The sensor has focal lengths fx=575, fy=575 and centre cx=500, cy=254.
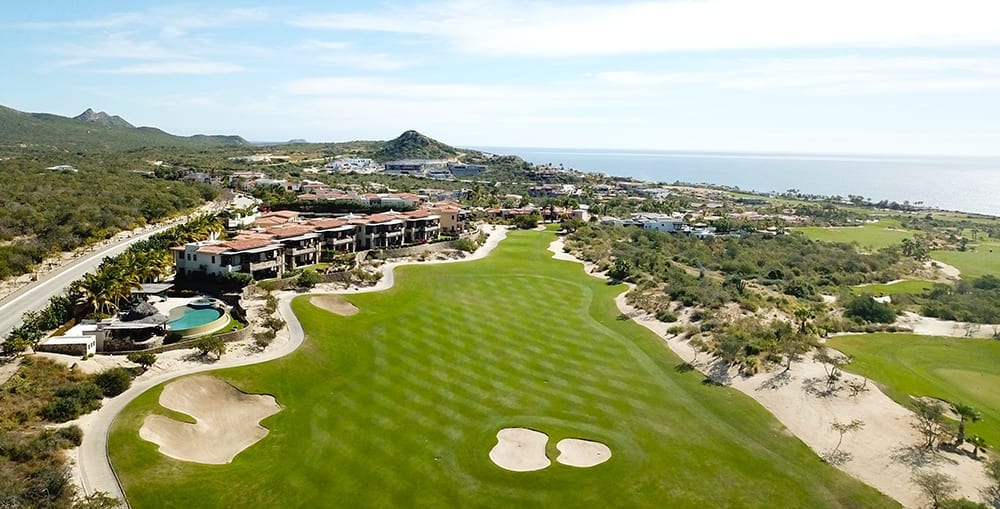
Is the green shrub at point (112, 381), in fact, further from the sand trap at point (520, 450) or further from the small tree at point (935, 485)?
the small tree at point (935, 485)

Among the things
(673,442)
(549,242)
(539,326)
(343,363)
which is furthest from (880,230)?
(343,363)

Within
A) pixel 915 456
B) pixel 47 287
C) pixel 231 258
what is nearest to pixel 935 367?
pixel 915 456

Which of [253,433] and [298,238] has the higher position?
[298,238]

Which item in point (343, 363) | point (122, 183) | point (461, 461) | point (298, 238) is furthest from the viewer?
point (122, 183)

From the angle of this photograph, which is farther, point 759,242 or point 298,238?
point 759,242

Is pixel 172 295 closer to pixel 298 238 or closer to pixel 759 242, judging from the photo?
pixel 298 238

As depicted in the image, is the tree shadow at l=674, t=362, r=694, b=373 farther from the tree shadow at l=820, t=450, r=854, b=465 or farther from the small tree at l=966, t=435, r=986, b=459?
the small tree at l=966, t=435, r=986, b=459

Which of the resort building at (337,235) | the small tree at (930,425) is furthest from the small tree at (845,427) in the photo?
the resort building at (337,235)
